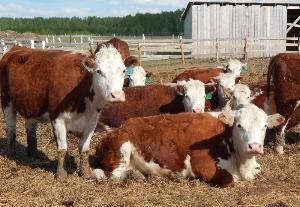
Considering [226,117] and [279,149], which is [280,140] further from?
[226,117]

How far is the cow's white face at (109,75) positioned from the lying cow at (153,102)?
2.67m

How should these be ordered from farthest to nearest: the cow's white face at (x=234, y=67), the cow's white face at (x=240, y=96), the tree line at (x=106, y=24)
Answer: the tree line at (x=106, y=24), the cow's white face at (x=234, y=67), the cow's white face at (x=240, y=96)

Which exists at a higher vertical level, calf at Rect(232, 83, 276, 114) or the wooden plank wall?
the wooden plank wall

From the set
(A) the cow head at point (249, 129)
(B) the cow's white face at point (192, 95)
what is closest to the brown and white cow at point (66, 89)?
(A) the cow head at point (249, 129)

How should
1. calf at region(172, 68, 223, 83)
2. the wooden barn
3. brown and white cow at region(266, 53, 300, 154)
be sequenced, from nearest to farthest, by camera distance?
brown and white cow at region(266, 53, 300, 154)
calf at region(172, 68, 223, 83)
the wooden barn

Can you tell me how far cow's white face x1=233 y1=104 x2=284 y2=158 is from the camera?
18.4 feet

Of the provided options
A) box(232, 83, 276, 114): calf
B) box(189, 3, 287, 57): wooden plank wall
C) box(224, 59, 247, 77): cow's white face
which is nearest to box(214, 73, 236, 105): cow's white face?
box(232, 83, 276, 114): calf

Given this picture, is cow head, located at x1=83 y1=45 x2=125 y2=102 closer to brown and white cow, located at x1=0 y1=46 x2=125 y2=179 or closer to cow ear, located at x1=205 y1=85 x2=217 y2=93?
brown and white cow, located at x1=0 y1=46 x2=125 y2=179

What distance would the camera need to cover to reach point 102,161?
6.67 meters

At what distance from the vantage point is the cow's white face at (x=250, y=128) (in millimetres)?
5615

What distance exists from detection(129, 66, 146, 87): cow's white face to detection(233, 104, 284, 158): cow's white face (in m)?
5.76

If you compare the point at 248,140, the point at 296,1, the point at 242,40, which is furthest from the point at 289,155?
the point at 296,1

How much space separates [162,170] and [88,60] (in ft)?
5.51

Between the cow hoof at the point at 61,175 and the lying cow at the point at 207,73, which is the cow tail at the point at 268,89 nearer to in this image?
the lying cow at the point at 207,73
